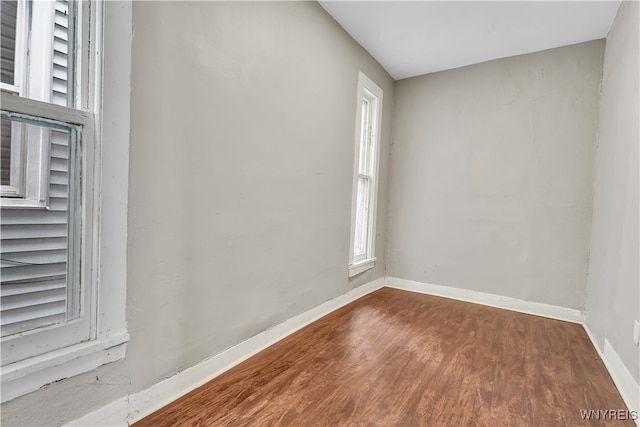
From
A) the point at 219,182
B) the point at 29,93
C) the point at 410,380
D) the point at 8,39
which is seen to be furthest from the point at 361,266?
the point at 8,39

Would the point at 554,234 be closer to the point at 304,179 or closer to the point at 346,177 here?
the point at 346,177

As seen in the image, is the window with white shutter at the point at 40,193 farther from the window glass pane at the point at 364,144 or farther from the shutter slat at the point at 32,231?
the window glass pane at the point at 364,144

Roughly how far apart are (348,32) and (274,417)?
296 cm

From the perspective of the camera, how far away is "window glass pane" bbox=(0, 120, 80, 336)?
1.07 meters

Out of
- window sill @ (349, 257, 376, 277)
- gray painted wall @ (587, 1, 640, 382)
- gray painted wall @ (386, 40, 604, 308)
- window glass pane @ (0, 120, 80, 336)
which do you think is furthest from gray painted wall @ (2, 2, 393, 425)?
gray painted wall @ (587, 1, 640, 382)

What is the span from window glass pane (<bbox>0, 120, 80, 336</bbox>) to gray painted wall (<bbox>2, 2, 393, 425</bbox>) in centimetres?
22

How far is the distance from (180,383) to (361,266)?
2.11 meters

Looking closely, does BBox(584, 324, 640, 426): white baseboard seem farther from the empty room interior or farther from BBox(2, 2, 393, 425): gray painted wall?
BBox(2, 2, 393, 425): gray painted wall

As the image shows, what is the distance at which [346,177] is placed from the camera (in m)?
2.95

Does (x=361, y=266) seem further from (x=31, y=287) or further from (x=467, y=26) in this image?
(x=31, y=287)

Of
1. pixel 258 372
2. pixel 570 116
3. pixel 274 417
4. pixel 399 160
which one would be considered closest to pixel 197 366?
pixel 258 372

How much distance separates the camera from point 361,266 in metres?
3.34

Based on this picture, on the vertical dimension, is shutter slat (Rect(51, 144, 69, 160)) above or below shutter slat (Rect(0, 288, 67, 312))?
above

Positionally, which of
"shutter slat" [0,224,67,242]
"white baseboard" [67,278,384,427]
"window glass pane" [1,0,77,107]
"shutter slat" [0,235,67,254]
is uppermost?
"window glass pane" [1,0,77,107]
